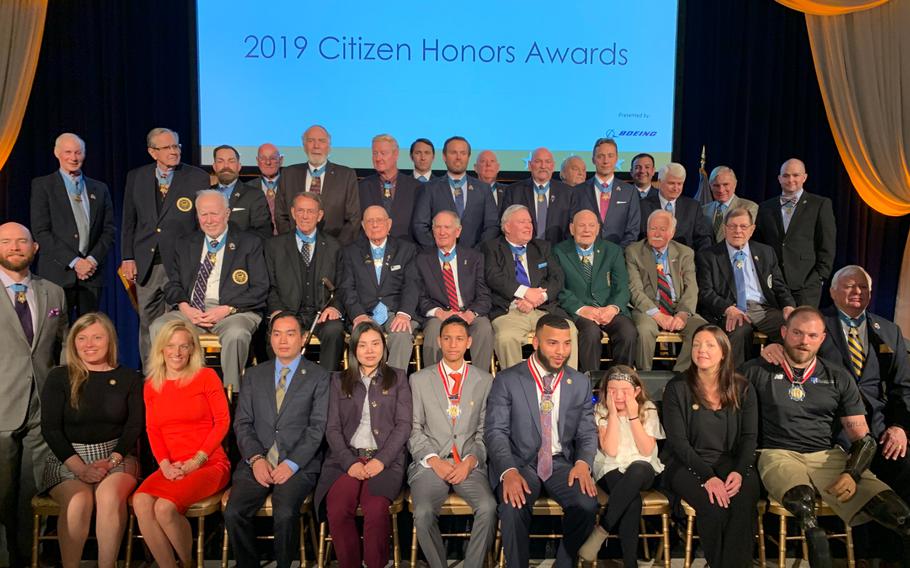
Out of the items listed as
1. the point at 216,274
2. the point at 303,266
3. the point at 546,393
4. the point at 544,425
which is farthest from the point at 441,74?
the point at 544,425

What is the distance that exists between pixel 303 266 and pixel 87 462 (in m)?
1.71

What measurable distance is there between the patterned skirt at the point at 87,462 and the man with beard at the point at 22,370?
0.50 ft

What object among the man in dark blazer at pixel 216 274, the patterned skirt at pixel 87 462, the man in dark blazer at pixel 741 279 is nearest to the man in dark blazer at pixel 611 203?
the man in dark blazer at pixel 741 279

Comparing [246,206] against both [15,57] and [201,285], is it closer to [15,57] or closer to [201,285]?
[201,285]

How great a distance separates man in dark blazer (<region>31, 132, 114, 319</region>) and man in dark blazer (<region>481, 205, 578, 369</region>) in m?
2.66

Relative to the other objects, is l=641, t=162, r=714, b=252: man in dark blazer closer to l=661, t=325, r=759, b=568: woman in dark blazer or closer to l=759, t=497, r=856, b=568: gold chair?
l=661, t=325, r=759, b=568: woman in dark blazer

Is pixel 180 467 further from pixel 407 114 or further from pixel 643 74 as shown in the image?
pixel 643 74

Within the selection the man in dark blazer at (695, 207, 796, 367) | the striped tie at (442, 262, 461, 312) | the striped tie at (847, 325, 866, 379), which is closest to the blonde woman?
the striped tie at (442, 262, 461, 312)

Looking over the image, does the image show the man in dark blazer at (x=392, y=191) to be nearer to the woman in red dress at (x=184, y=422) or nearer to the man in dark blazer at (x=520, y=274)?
the man in dark blazer at (x=520, y=274)

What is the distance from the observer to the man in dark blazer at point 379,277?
4.98 meters

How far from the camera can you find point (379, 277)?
16.6 feet

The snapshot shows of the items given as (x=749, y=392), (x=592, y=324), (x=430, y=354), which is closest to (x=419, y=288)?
(x=430, y=354)

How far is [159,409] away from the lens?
3.95 m

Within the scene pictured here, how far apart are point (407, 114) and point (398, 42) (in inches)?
25.3
